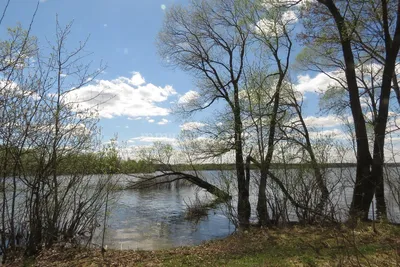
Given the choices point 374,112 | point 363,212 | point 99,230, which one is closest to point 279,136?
point 363,212

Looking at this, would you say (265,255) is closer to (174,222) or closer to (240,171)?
(240,171)

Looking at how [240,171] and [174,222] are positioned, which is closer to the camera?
[240,171]

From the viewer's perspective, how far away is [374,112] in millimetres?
15914

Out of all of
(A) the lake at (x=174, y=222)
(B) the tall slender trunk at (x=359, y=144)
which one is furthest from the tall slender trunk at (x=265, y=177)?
(B) the tall slender trunk at (x=359, y=144)

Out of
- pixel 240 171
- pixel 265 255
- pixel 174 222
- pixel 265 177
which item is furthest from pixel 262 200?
pixel 265 255

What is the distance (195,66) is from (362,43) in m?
8.94

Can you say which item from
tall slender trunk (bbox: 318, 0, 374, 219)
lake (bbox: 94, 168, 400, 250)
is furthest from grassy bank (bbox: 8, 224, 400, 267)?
tall slender trunk (bbox: 318, 0, 374, 219)

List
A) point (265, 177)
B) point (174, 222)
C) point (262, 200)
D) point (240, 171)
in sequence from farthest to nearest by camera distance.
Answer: point (174, 222) < point (240, 171) < point (262, 200) < point (265, 177)

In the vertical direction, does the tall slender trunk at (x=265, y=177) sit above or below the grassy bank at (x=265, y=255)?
above

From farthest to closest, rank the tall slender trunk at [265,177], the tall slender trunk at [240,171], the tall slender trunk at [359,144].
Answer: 1. the tall slender trunk at [240,171]
2. the tall slender trunk at [265,177]
3. the tall slender trunk at [359,144]

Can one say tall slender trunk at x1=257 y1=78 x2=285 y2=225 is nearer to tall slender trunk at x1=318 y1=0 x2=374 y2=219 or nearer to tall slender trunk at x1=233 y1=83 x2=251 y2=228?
tall slender trunk at x1=233 y1=83 x2=251 y2=228

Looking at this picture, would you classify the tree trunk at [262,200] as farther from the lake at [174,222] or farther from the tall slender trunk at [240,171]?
the tall slender trunk at [240,171]

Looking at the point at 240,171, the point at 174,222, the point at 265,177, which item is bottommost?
the point at 174,222

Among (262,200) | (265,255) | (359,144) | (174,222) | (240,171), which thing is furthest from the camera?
(174,222)
